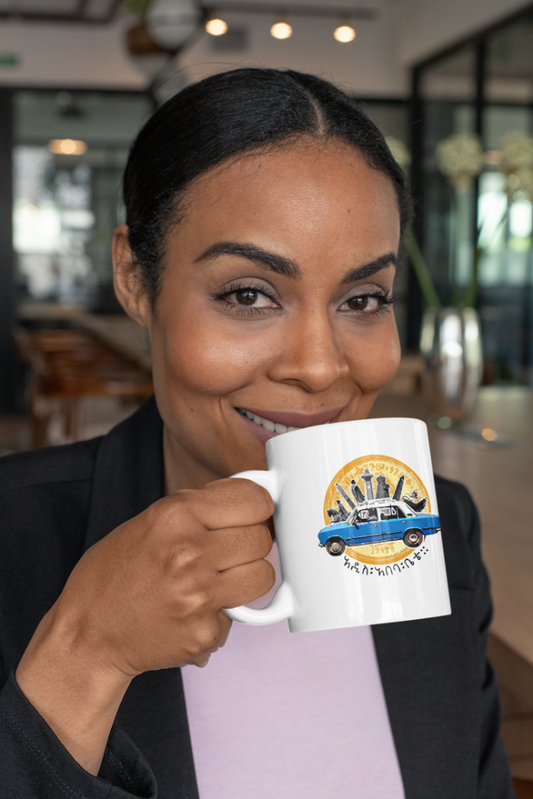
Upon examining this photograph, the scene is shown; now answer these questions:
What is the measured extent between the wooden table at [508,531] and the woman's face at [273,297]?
46 cm

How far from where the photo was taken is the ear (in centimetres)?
101

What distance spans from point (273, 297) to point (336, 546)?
333 mm

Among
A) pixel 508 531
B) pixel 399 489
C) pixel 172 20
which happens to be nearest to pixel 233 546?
pixel 399 489

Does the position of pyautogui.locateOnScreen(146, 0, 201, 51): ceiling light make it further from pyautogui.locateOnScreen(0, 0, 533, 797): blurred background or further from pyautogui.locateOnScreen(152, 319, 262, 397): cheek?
pyautogui.locateOnScreen(152, 319, 262, 397): cheek

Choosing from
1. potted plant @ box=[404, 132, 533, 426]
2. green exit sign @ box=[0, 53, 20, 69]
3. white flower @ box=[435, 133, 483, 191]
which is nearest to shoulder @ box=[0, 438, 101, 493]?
→ potted plant @ box=[404, 132, 533, 426]

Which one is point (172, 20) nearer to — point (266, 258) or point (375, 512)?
point (266, 258)

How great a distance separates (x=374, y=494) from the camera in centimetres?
65

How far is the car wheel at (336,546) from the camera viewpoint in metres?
0.65

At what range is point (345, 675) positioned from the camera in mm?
973

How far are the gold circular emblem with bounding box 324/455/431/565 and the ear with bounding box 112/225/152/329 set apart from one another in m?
0.43

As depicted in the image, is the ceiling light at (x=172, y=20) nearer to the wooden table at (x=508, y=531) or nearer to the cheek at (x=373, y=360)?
the wooden table at (x=508, y=531)

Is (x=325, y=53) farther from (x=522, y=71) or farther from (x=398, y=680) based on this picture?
(x=398, y=680)

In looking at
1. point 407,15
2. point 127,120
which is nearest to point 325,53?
point 407,15

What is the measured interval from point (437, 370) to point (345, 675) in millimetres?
1664
